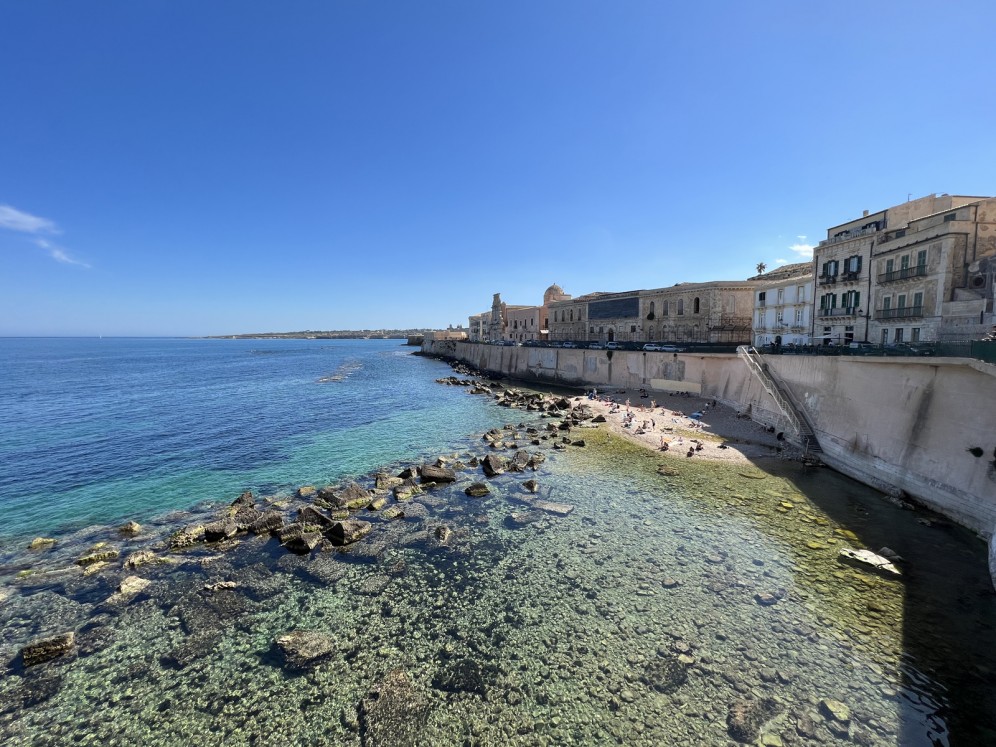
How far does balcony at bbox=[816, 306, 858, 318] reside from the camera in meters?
28.3

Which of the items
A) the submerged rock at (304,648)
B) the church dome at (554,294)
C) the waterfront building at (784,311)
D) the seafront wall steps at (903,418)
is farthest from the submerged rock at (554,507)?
the church dome at (554,294)

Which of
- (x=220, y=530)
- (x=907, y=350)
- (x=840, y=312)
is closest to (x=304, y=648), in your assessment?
(x=220, y=530)

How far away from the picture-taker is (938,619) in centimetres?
1002

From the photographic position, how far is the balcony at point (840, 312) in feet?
92.8

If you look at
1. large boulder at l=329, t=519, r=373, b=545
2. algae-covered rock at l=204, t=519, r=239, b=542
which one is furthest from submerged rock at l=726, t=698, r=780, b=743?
algae-covered rock at l=204, t=519, r=239, b=542

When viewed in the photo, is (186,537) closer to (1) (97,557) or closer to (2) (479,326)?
(1) (97,557)

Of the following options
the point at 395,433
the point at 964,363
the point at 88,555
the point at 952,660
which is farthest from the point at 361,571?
the point at 964,363

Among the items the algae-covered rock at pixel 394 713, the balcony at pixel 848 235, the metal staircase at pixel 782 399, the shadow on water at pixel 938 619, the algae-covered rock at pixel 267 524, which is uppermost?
the balcony at pixel 848 235

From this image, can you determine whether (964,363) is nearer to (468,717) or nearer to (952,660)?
(952,660)

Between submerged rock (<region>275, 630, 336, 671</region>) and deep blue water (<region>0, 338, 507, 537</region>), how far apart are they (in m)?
11.0

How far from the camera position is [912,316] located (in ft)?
76.5

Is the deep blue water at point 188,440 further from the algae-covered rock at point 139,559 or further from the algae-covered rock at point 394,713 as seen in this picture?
the algae-covered rock at point 394,713

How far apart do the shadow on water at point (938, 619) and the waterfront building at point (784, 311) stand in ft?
61.7

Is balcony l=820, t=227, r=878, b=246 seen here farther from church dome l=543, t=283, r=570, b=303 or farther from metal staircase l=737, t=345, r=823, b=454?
church dome l=543, t=283, r=570, b=303
